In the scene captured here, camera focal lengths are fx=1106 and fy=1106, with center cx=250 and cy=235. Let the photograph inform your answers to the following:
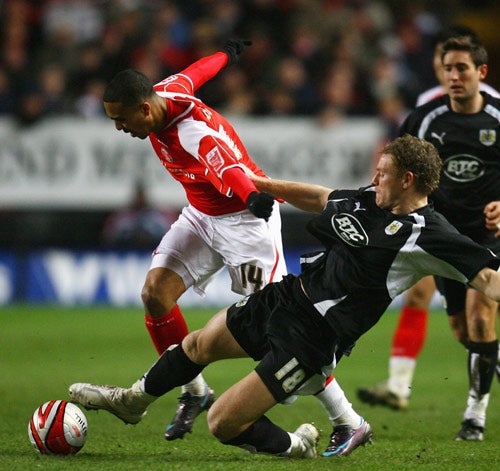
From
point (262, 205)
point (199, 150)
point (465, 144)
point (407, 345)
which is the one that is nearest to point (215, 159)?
point (199, 150)

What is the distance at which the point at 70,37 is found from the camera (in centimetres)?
1434

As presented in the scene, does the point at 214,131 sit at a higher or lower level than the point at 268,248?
higher

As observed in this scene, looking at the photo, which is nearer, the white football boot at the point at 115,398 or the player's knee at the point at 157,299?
the white football boot at the point at 115,398

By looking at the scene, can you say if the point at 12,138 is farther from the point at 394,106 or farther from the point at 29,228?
the point at 394,106

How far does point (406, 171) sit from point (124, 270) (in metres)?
8.83

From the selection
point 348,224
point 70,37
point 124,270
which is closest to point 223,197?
point 348,224

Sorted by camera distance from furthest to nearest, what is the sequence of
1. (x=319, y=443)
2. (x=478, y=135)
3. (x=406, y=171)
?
(x=478, y=135), (x=319, y=443), (x=406, y=171)

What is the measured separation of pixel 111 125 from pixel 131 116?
8020 mm

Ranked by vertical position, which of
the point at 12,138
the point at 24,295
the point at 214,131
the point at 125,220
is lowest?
the point at 24,295

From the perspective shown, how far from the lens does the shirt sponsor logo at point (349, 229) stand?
5.12 m

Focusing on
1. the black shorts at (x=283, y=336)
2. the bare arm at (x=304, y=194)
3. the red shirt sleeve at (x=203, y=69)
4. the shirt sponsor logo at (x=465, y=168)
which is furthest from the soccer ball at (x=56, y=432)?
the shirt sponsor logo at (x=465, y=168)

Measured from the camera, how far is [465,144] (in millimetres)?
6707

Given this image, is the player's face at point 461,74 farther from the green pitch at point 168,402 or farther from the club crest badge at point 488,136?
the green pitch at point 168,402

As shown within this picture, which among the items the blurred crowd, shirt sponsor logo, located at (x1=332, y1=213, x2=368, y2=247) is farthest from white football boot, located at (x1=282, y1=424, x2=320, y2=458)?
the blurred crowd
